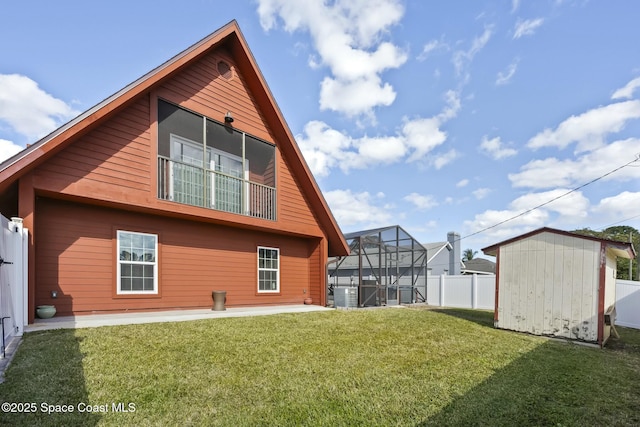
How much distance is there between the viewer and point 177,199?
8414 mm

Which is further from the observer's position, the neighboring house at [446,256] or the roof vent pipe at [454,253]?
the roof vent pipe at [454,253]

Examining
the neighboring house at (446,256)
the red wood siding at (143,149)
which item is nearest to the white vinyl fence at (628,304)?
the red wood siding at (143,149)

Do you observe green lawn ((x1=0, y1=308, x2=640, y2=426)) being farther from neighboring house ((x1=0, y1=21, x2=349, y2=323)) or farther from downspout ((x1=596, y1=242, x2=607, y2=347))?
neighboring house ((x1=0, y1=21, x2=349, y2=323))

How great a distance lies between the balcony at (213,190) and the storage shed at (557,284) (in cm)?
688

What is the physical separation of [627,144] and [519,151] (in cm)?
510

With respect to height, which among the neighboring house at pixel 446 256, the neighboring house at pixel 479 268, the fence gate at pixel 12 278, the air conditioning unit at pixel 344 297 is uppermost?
the fence gate at pixel 12 278

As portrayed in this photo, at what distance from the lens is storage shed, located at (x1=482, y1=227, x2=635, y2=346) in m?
6.87

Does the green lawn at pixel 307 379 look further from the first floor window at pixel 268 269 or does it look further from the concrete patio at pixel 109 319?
the first floor window at pixel 268 269

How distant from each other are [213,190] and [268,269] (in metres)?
3.46

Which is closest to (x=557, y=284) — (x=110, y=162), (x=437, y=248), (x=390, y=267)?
(x=390, y=267)

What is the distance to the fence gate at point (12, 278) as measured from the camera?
436 cm

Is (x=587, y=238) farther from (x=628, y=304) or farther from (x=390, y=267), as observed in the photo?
(x=390, y=267)

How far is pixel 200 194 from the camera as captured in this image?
8.87m

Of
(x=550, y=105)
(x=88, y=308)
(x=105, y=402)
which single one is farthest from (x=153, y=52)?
(x=550, y=105)
